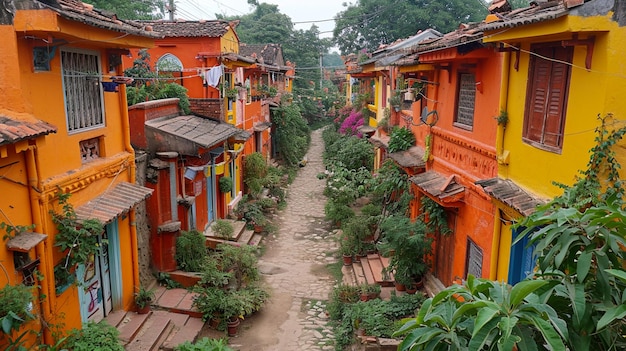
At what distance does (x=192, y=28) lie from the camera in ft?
55.7

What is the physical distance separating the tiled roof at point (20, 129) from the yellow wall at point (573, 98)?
21.5ft

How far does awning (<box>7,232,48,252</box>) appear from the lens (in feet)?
20.7

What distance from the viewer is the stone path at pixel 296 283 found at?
11.2 meters

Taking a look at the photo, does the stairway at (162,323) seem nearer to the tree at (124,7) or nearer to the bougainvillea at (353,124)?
the tree at (124,7)

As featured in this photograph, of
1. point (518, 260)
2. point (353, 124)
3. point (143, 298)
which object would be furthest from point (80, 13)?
point (353, 124)

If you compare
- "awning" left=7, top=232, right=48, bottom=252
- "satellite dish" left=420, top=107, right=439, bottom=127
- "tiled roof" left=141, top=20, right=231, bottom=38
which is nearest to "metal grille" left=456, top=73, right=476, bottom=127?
"satellite dish" left=420, top=107, right=439, bottom=127

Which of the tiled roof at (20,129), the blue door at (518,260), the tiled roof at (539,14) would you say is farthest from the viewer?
the blue door at (518,260)

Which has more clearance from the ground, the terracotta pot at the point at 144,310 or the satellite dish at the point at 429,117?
the satellite dish at the point at 429,117

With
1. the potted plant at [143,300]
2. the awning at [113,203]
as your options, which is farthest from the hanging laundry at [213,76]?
the potted plant at [143,300]

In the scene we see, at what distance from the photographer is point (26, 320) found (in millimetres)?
6289

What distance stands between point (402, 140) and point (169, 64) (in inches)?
359

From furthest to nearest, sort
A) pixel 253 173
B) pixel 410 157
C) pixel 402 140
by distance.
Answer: pixel 253 173
pixel 402 140
pixel 410 157

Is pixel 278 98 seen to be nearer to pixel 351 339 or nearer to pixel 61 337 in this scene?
pixel 351 339

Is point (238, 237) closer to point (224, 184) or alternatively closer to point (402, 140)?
point (224, 184)
